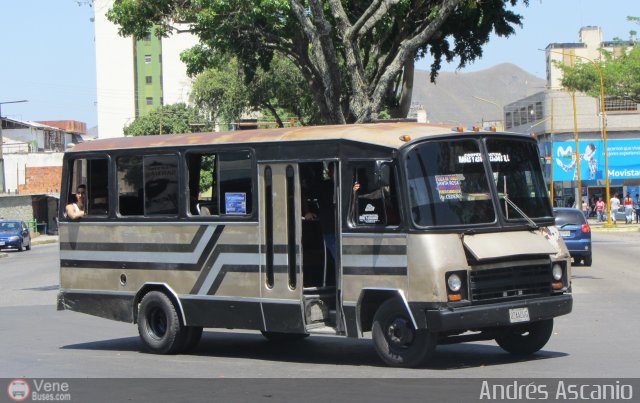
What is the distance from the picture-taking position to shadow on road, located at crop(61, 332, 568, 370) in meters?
12.2

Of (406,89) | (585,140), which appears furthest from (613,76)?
(406,89)

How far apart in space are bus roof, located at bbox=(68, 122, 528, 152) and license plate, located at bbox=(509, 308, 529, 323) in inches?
82.8

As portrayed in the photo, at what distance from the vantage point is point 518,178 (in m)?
12.1

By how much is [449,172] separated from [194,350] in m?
4.90

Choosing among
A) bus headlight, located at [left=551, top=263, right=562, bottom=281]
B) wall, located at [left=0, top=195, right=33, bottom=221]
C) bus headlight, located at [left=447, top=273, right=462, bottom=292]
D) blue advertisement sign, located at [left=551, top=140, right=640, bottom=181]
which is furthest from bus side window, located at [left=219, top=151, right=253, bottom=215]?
wall, located at [left=0, top=195, right=33, bottom=221]

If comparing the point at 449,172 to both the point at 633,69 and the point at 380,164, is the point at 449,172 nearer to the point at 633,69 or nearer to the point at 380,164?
the point at 380,164

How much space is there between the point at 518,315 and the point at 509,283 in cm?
36

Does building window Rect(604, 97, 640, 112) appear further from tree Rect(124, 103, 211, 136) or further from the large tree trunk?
the large tree trunk

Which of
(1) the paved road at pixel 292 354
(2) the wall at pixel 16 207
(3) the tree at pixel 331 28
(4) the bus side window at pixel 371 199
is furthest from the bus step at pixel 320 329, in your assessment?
(2) the wall at pixel 16 207

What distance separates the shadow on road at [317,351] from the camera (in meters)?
12.2

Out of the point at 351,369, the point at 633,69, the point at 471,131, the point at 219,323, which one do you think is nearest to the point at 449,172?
the point at 471,131

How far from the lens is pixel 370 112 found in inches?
921

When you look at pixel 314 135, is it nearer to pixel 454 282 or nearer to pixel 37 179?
pixel 454 282
